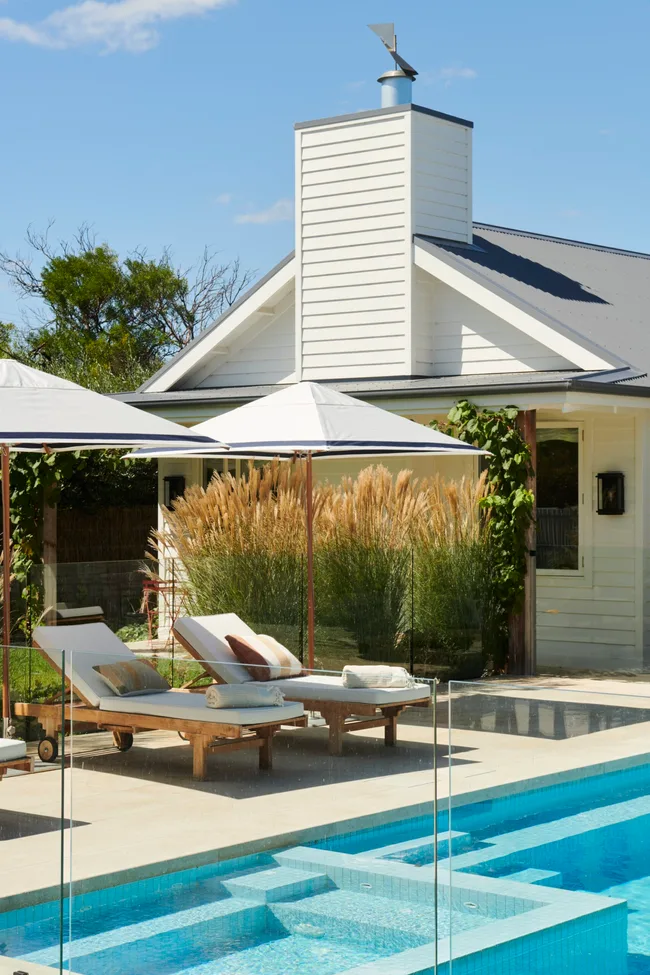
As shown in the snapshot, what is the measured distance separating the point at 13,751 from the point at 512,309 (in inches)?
344

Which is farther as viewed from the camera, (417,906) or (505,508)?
(505,508)

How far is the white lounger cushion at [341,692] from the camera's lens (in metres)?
4.52

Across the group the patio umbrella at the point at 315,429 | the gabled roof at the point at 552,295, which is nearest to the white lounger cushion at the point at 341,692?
the patio umbrella at the point at 315,429

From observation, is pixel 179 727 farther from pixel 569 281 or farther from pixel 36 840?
pixel 569 281

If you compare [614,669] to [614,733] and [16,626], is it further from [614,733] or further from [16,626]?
[614,733]

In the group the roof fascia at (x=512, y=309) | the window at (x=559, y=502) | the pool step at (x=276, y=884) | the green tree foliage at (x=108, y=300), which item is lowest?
the pool step at (x=276, y=884)

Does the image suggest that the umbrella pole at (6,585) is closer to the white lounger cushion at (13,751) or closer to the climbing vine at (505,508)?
the white lounger cushion at (13,751)

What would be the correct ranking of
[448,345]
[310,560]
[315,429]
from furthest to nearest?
[448,345]
[310,560]
[315,429]

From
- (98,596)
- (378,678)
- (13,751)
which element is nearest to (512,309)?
(98,596)

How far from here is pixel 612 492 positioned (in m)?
12.5

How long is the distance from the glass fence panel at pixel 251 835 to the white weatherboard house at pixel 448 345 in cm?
682

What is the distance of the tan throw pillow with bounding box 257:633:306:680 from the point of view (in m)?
6.52

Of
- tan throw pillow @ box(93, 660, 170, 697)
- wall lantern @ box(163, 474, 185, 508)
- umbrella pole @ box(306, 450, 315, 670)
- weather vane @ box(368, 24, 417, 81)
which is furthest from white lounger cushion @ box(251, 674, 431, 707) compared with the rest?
weather vane @ box(368, 24, 417, 81)

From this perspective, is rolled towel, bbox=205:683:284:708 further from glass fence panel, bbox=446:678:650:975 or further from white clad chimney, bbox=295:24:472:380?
white clad chimney, bbox=295:24:472:380
